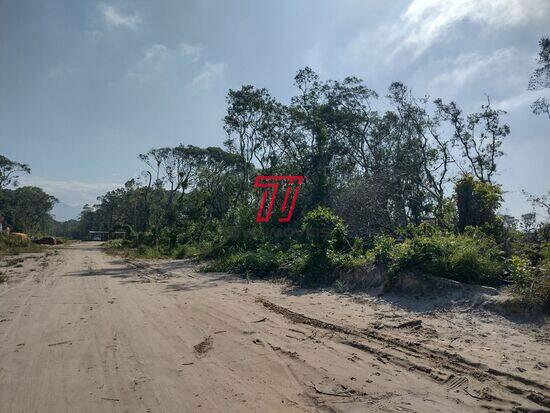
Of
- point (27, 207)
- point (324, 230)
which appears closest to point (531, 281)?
point (324, 230)

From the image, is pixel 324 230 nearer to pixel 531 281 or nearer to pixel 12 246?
pixel 531 281

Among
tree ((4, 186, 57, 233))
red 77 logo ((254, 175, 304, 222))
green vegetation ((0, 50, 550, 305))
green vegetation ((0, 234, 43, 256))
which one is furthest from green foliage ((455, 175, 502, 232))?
tree ((4, 186, 57, 233))

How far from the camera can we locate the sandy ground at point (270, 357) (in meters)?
3.72

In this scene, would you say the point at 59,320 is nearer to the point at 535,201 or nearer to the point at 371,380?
the point at 371,380

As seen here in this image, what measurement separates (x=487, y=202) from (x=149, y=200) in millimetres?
58666

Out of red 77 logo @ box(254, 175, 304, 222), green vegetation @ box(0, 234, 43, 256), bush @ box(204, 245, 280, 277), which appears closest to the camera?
bush @ box(204, 245, 280, 277)

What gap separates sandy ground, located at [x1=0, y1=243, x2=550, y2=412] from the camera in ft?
12.2

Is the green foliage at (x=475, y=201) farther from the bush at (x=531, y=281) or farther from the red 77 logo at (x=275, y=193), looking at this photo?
the red 77 logo at (x=275, y=193)

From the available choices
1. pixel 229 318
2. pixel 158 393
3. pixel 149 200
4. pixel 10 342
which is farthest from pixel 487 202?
pixel 149 200

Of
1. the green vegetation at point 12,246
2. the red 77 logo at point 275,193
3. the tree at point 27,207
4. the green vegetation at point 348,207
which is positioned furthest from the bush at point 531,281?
the tree at point 27,207

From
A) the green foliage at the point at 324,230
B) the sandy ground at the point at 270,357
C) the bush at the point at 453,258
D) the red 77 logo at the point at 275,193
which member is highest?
the red 77 logo at the point at 275,193

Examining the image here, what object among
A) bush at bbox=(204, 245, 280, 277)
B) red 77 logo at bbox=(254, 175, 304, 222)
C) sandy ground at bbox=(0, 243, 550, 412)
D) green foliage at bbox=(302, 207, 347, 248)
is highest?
red 77 logo at bbox=(254, 175, 304, 222)

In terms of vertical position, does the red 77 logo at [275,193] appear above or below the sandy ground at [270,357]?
above

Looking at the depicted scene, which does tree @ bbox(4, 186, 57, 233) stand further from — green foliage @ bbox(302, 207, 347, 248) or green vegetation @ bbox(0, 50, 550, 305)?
green foliage @ bbox(302, 207, 347, 248)
